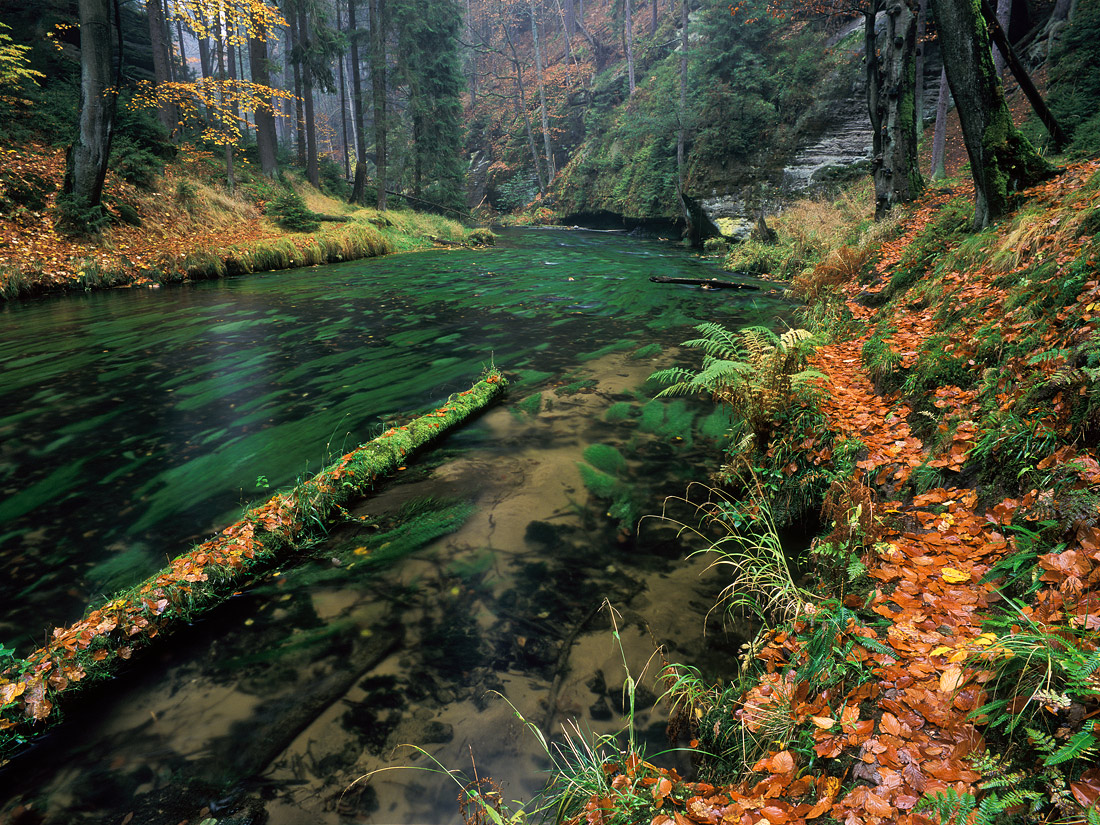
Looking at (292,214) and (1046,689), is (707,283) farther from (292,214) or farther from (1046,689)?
(292,214)

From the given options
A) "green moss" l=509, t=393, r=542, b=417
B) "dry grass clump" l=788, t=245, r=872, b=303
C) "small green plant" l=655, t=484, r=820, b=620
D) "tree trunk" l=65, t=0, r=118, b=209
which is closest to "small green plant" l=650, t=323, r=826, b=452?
"small green plant" l=655, t=484, r=820, b=620

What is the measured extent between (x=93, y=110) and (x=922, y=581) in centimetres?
1718

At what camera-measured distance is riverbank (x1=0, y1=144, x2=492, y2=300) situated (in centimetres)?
1129

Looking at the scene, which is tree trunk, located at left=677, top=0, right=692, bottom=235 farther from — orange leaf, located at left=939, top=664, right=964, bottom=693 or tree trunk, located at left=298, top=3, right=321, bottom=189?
orange leaf, located at left=939, top=664, right=964, bottom=693

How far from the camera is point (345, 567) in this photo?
3611 millimetres

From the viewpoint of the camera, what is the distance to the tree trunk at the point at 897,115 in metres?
10.0

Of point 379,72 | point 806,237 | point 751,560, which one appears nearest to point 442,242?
point 379,72

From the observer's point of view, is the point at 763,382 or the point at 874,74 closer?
the point at 763,382

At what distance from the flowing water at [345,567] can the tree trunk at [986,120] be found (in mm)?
4229

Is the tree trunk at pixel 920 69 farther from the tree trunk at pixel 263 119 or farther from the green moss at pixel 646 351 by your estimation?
the tree trunk at pixel 263 119

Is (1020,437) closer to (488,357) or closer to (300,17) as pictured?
(488,357)

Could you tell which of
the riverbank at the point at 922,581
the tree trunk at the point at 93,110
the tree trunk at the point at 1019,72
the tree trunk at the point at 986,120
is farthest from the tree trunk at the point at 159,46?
the riverbank at the point at 922,581

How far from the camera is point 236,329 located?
942 centimetres

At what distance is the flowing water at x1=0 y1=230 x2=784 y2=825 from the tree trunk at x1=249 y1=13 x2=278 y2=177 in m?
16.7
